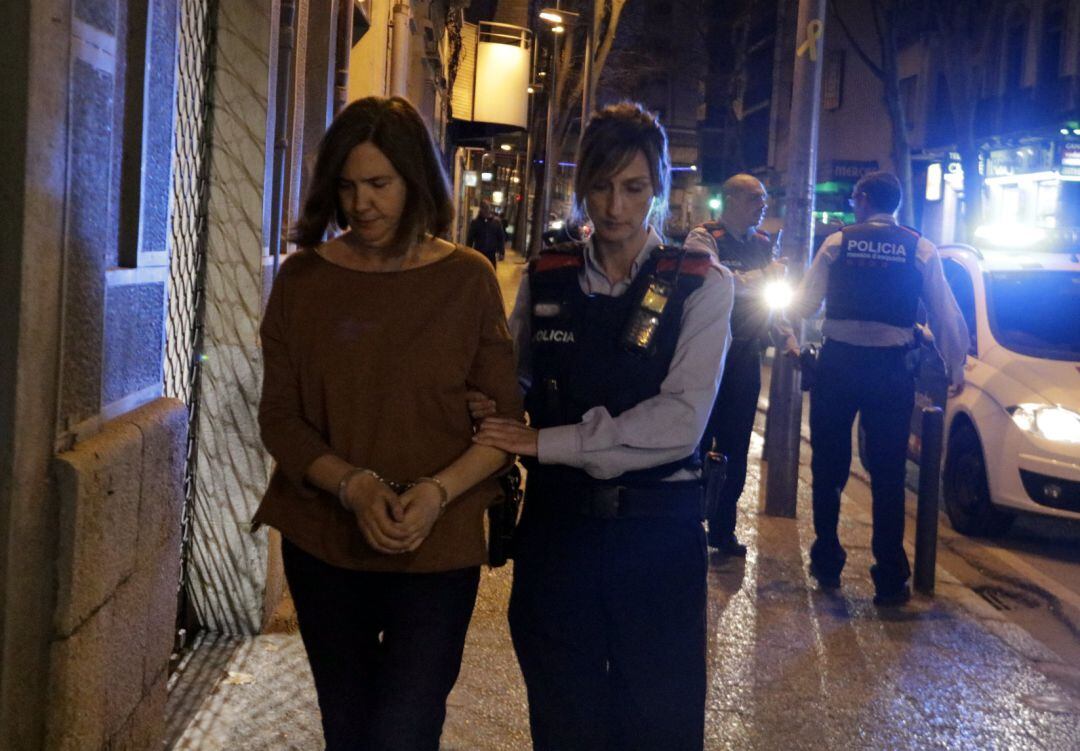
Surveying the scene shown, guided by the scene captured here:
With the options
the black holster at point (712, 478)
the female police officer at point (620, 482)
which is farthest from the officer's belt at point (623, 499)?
the black holster at point (712, 478)

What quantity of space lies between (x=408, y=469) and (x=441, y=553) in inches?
7.8

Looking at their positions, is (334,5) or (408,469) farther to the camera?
(334,5)

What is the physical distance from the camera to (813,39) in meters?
9.04

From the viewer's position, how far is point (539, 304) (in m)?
3.02

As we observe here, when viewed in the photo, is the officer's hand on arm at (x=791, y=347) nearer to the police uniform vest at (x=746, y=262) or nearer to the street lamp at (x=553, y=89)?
the police uniform vest at (x=746, y=262)

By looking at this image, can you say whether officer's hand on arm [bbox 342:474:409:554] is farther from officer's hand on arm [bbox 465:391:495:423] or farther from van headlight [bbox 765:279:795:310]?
van headlight [bbox 765:279:795:310]

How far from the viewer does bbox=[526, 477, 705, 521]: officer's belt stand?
2.91 metres

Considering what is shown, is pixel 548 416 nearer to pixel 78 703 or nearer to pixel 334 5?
pixel 78 703

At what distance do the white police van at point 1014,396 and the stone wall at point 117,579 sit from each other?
19.8ft

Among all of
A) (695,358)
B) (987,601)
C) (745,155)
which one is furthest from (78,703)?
(745,155)

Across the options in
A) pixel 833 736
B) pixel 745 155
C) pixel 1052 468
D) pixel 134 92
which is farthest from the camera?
pixel 745 155

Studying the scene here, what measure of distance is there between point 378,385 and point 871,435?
13.9 feet

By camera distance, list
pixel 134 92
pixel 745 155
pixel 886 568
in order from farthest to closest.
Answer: pixel 745 155, pixel 886 568, pixel 134 92

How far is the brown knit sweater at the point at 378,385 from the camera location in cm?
278
